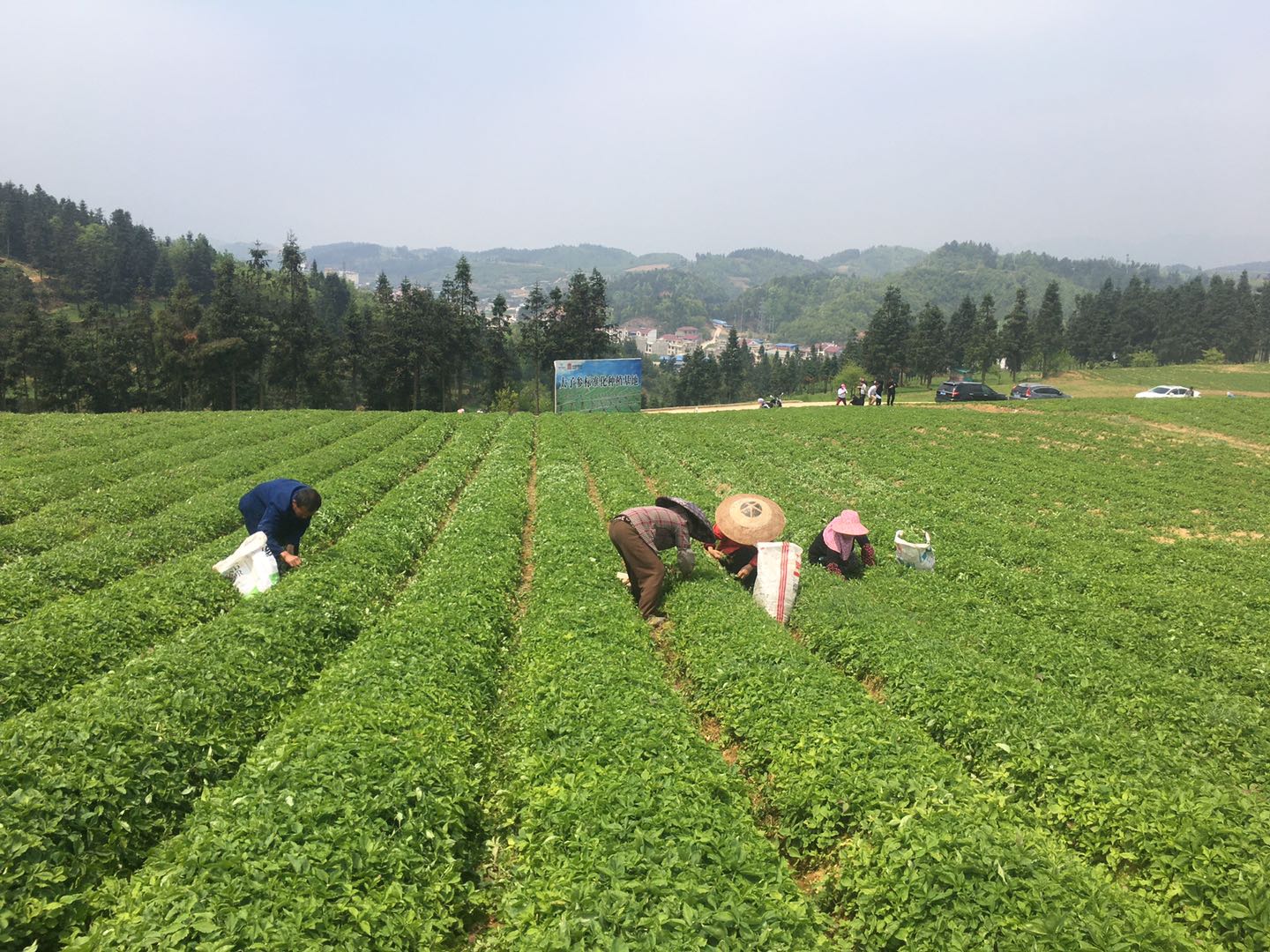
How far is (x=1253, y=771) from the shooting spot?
6.98 meters

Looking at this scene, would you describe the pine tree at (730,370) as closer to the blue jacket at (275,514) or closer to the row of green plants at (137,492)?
the row of green plants at (137,492)

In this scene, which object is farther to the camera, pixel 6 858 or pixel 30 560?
pixel 30 560

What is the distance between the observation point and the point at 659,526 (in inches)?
416

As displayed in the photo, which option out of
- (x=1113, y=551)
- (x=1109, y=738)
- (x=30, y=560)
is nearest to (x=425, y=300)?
(x=30, y=560)

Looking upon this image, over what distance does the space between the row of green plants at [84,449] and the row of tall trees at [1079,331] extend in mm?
85856

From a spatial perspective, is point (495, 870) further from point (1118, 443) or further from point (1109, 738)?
point (1118, 443)

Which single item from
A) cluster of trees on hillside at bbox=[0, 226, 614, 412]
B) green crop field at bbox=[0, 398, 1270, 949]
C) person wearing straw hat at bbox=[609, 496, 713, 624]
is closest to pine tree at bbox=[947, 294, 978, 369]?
cluster of trees on hillside at bbox=[0, 226, 614, 412]

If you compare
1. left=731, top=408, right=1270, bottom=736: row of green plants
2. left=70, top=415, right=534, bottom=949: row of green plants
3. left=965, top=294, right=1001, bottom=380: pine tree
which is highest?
left=965, top=294, right=1001, bottom=380: pine tree

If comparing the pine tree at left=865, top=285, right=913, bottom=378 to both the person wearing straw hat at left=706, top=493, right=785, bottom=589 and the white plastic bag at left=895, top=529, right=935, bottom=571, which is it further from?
the person wearing straw hat at left=706, top=493, right=785, bottom=589

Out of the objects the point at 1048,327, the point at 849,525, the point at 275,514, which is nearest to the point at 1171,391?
the point at 1048,327

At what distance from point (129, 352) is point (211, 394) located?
29.2ft

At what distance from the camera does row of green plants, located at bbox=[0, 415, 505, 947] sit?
15.5ft

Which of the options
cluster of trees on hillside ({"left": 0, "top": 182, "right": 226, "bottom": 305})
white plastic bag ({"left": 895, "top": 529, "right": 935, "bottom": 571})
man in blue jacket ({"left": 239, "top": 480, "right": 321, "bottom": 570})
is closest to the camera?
man in blue jacket ({"left": 239, "top": 480, "right": 321, "bottom": 570})

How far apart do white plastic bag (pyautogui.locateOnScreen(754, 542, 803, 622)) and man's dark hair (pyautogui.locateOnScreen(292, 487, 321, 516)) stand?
7716 millimetres
